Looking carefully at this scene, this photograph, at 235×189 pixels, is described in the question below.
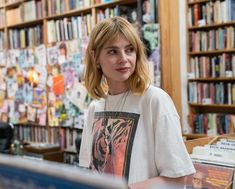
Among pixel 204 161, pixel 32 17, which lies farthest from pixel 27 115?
pixel 204 161

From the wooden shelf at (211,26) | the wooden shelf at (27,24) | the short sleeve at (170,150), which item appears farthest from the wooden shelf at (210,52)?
the short sleeve at (170,150)

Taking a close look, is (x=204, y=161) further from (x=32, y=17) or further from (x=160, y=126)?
(x=32, y=17)

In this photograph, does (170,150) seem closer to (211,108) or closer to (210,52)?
(210,52)

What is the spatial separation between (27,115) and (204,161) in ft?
11.8

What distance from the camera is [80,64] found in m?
3.98

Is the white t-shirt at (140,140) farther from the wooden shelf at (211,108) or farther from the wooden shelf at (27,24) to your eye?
the wooden shelf at (27,24)

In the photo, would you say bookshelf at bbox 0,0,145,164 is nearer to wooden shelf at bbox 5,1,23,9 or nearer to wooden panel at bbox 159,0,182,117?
wooden shelf at bbox 5,1,23,9

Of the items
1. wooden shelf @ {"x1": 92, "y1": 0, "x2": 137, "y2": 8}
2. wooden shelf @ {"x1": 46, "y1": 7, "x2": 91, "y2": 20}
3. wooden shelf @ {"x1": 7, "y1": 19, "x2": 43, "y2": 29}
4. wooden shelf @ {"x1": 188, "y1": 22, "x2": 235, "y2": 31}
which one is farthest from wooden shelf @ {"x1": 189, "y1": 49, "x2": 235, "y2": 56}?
wooden shelf @ {"x1": 7, "y1": 19, "x2": 43, "y2": 29}

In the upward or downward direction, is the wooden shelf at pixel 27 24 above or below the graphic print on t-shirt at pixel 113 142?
above

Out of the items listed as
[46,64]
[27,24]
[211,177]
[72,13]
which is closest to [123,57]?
[211,177]

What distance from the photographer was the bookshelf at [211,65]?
3.45m

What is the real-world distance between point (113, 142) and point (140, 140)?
0.37 ft

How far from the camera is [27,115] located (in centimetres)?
475

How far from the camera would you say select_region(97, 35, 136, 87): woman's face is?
1139 mm
